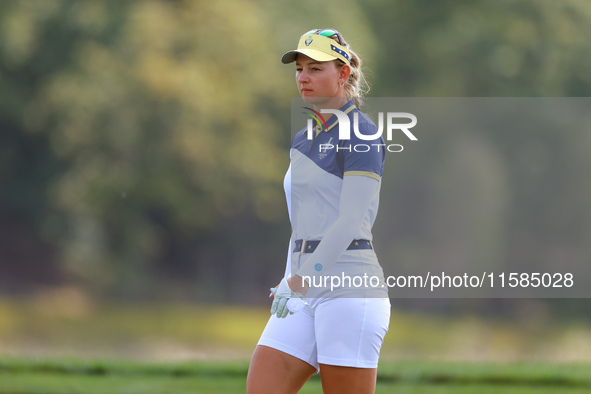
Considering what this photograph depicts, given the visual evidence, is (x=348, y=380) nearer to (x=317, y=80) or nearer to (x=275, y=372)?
(x=275, y=372)

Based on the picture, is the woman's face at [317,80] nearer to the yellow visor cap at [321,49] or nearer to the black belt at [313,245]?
the yellow visor cap at [321,49]

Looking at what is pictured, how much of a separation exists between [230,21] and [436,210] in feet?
36.8

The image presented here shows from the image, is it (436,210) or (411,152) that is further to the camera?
(411,152)

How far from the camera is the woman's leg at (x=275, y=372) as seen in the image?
2428 millimetres

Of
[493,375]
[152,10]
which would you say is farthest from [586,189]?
[152,10]

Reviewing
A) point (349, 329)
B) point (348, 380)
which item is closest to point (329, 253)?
point (349, 329)

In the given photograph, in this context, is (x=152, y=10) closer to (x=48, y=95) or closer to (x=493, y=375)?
(x=48, y=95)

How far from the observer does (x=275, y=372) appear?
243 centimetres

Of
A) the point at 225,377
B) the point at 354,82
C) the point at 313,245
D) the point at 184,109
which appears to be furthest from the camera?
the point at 184,109

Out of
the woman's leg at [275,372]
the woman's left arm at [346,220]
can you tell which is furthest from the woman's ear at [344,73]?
the woman's leg at [275,372]

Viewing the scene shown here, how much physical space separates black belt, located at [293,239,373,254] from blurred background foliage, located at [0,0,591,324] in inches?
558

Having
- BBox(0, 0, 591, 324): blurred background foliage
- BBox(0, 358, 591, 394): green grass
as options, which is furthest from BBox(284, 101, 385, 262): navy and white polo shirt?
BBox(0, 0, 591, 324): blurred background foliage

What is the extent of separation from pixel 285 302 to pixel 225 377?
12.6 ft

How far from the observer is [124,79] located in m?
16.6
